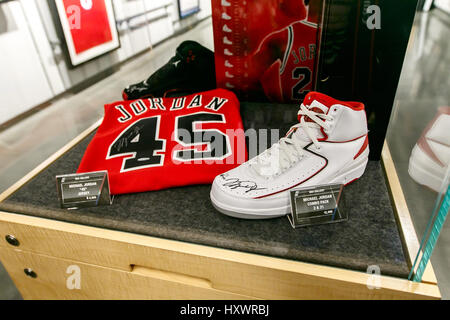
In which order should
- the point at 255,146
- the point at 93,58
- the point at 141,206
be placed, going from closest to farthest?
the point at 141,206 → the point at 255,146 → the point at 93,58

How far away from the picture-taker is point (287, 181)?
486 millimetres

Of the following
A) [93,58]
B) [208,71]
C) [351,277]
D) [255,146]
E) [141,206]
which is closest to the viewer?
[351,277]

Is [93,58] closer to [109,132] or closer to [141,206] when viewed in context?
[109,132]

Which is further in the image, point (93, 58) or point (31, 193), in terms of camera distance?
point (93, 58)

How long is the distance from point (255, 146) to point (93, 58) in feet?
2.39

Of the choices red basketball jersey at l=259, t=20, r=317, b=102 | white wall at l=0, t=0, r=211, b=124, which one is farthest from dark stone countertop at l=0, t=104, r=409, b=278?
white wall at l=0, t=0, r=211, b=124

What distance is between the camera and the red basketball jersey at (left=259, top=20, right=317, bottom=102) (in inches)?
30.2

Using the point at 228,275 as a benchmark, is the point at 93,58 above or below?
above

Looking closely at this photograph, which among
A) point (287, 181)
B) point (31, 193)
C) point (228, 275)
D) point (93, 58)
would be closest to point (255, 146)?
point (287, 181)

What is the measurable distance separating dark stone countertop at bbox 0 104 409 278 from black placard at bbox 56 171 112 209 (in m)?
0.02

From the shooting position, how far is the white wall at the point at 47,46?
907 millimetres

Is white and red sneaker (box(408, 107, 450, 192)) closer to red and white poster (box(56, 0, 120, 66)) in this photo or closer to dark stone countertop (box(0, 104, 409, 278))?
dark stone countertop (box(0, 104, 409, 278))

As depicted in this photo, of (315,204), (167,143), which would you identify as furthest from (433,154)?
(167,143)

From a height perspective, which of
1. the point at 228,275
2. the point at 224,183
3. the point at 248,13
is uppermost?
the point at 248,13
